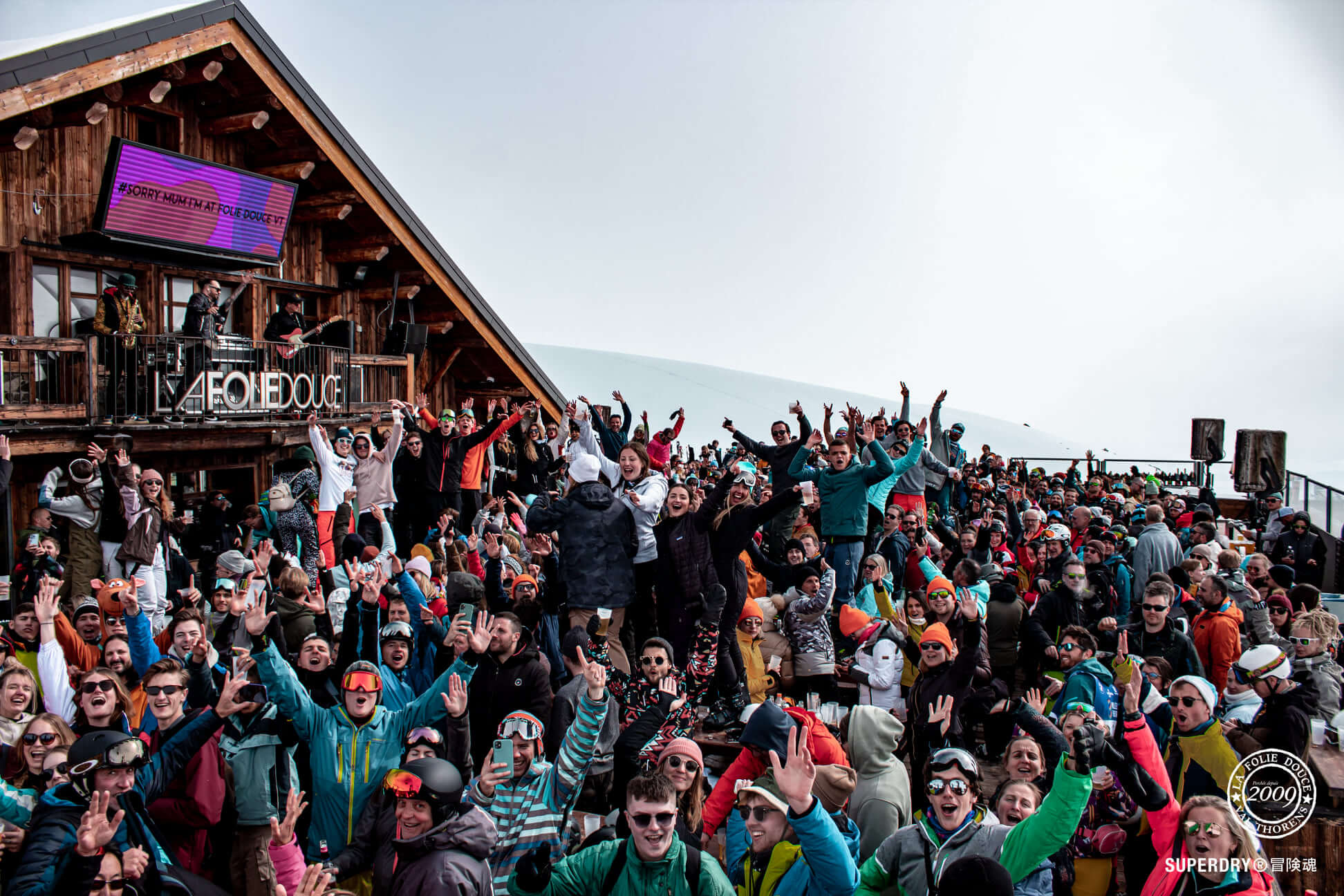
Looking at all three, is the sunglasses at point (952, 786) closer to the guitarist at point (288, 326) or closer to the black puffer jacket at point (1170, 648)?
the black puffer jacket at point (1170, 648)

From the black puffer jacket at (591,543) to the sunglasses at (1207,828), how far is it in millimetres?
3606

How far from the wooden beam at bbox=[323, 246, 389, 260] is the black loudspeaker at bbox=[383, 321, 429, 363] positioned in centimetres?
115

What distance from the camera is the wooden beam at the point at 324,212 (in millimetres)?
13430

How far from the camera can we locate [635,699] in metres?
5.30

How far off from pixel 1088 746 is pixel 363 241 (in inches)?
518

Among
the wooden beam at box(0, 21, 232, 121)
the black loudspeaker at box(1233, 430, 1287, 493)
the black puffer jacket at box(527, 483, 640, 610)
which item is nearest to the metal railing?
the black loudspeaker at box(1233, 430, 1287, 493)

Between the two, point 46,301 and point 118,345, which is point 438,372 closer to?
point 46,301

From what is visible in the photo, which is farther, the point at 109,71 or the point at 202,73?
the point at 202,73

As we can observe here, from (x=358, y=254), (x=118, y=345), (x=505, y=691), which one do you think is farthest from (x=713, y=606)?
(x=358, y=254)

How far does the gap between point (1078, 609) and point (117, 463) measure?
8.12 meters

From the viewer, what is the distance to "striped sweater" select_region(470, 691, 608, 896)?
396cm

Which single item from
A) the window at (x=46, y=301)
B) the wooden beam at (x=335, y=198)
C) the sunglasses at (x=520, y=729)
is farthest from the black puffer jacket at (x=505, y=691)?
the wooden beam at (x=335, y=198)


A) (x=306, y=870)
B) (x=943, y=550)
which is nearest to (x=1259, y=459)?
(x=943, y=550)

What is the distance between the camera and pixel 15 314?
1004cm
